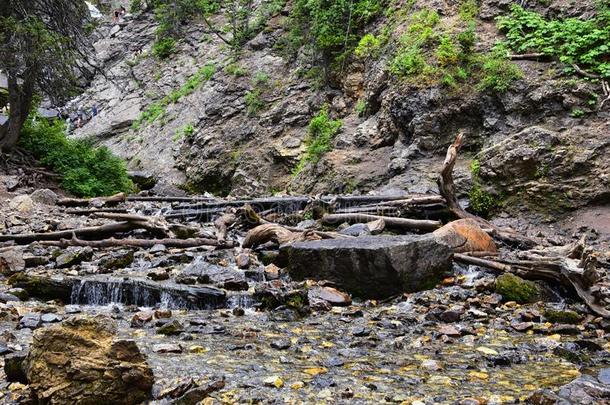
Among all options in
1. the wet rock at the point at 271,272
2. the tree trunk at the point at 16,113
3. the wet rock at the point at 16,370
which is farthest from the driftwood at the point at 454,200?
the tree trunk at the point at 16,113

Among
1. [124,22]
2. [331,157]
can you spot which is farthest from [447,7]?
[124,22]

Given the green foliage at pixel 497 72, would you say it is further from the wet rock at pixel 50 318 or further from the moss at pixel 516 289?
the wet rock at pixel 50 318

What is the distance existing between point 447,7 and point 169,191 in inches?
502

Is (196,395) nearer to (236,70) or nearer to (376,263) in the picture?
(376,263)

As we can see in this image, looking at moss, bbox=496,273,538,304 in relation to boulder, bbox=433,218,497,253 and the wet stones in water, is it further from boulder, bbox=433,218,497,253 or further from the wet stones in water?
the wet stones in water

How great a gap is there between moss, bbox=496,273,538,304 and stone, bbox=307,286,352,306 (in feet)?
6.07

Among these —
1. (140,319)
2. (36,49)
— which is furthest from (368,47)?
(140,319)

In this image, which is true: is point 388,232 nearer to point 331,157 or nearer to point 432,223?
point 432,223

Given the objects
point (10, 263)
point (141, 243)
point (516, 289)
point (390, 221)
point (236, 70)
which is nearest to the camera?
point (516, 289)

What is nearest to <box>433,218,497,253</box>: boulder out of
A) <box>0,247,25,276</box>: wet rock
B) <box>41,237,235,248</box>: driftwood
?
<box>41,237,235,248</box>: driftwood

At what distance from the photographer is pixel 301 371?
3.80 metres

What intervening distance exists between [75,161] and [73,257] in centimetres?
1041

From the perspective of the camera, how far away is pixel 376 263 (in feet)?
20.6

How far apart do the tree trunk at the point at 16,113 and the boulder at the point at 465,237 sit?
1337 cm
